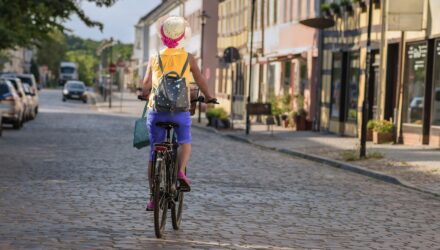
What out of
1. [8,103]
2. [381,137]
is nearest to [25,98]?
[8,103]

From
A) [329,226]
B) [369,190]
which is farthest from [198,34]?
[329,226]

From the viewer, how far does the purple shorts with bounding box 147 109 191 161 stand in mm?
9219

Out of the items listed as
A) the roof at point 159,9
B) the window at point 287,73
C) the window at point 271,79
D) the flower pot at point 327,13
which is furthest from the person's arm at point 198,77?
the roof at point 159,9

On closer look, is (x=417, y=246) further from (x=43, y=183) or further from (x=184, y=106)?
(x=43, y=183)

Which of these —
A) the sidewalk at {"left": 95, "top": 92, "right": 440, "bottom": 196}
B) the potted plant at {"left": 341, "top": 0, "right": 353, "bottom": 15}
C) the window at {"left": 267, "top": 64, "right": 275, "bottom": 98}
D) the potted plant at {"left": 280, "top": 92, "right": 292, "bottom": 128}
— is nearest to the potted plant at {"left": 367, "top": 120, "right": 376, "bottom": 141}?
the sidewalk at {"left": 95, "top": 92, "right": 440, "bottom": 196}

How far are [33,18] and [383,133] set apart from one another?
1573 cm

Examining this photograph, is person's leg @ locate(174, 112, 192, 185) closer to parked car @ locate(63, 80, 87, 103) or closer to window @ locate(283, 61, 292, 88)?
window @ locate(283, 61, 292, 88)

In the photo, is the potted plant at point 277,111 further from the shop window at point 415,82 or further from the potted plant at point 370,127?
the shop window at point 415,82

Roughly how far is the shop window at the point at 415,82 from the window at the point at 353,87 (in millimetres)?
4115

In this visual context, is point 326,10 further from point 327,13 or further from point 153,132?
point 153,132

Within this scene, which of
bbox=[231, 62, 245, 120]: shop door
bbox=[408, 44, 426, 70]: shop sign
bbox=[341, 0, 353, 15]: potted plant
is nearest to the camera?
bbox=[408, 44, 426, 70]: shop sign

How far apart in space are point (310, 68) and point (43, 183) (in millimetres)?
24758

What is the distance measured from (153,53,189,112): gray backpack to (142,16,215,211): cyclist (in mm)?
92

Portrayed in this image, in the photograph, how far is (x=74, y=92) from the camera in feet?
258
